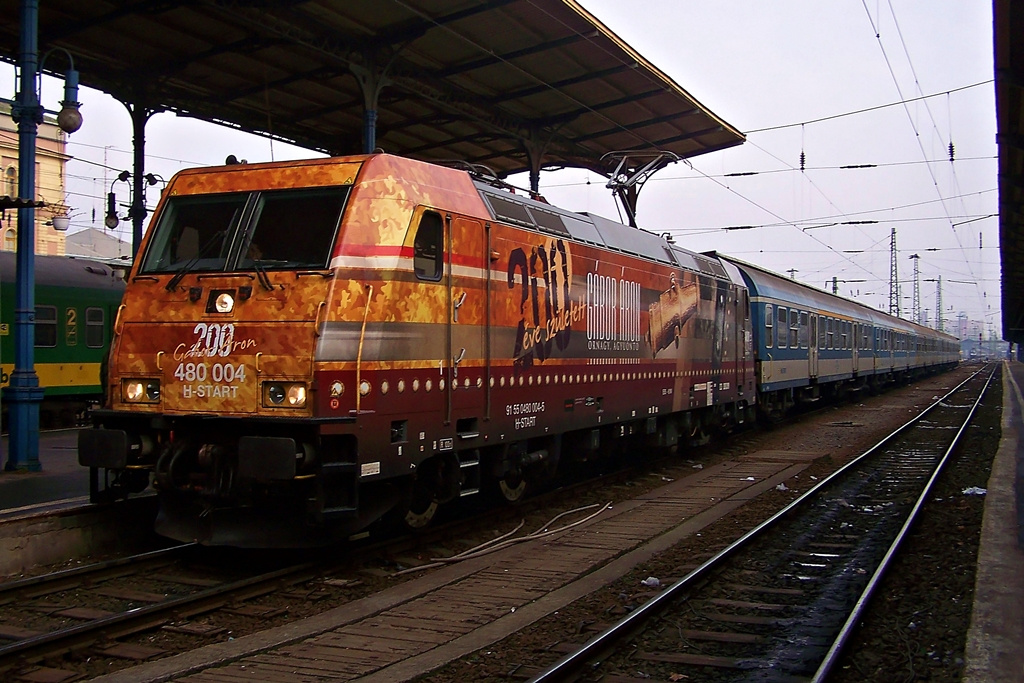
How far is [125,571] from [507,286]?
4.41 meters

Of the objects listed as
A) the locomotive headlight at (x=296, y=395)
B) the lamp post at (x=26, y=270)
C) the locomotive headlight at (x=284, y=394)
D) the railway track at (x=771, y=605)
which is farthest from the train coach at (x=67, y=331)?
the railway track at (x=771, y=605)

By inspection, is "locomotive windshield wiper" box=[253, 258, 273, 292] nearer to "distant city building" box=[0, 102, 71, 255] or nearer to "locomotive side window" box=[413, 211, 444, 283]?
"locomotive side window" box=[413, 211, 444, 283]

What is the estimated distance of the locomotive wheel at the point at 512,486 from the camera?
10.5 meters

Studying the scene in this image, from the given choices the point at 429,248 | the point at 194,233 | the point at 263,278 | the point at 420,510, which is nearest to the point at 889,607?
the point at 420,510

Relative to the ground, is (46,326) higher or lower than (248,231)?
lower

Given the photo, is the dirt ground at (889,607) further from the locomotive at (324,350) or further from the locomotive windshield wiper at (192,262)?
the locomotive windshield wiper at (192,262)

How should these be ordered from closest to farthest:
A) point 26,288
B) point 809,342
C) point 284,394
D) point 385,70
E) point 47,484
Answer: point 284,394 → point 47,484 → point 26,288 → point 385,70 → point 809,342

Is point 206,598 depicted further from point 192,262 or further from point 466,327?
point 466,327

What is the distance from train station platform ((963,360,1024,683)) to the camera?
5562mm

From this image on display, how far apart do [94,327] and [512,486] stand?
1278 cm

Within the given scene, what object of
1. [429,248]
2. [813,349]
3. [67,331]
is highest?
[429,248]

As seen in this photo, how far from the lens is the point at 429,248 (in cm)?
816

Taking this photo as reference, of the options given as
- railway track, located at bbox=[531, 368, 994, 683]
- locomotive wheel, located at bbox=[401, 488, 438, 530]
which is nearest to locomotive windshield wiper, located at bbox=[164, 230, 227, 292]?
locomotive wheel, located at bbox=[401, 488, 438, 530]

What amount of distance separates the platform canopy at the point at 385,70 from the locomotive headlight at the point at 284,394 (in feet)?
29.5
